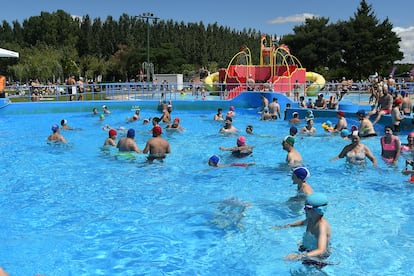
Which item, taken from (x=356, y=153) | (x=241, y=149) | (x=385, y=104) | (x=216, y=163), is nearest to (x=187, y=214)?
(x=216, y=163)

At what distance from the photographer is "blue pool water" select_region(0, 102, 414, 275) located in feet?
17.4

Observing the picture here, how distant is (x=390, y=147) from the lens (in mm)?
9312

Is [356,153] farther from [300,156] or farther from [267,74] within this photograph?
[267,74]

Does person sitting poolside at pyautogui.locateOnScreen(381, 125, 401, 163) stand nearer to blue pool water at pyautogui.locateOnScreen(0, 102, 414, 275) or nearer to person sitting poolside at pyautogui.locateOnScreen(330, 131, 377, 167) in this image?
blue pool water at pyautogui.locateOnScreen(0, 102, 414, 275)

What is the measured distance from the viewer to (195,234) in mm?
6156

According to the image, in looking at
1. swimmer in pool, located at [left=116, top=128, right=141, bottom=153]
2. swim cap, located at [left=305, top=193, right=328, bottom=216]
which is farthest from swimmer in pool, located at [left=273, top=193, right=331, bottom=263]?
swimmer in pool, located at [left=116, top=128, right=141, bottom=153]

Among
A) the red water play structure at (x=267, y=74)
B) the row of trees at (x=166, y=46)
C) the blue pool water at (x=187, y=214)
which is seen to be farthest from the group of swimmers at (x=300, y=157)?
the row of trees at (x=166, y=46)

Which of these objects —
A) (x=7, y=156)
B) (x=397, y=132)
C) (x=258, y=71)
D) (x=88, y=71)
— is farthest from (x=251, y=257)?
(x=88, y=71)

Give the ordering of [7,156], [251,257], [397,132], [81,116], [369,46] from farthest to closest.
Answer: [369,46]
[81,116]
[397,132]
[7,156]
[251,257]

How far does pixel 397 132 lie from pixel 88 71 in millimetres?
47342

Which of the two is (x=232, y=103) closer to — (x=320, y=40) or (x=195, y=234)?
(x=195, y=234)

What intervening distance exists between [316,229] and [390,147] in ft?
18.6

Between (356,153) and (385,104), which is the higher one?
(385,104)

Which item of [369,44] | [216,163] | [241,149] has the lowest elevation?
[216,163]
